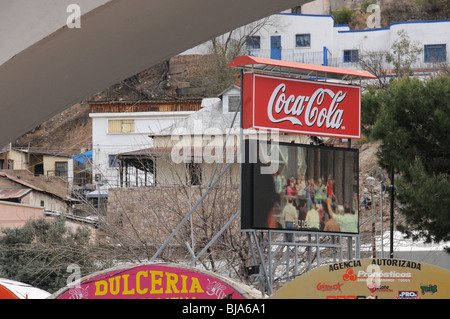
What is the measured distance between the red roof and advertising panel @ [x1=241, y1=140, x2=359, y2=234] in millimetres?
1691

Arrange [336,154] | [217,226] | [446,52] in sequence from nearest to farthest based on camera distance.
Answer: [336,154]
[217,226]
[446,52]

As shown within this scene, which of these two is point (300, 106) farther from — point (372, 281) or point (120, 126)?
point (120, 126)

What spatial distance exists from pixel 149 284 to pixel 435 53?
2258 inches

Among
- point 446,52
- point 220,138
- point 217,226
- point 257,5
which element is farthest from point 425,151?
point 446,52

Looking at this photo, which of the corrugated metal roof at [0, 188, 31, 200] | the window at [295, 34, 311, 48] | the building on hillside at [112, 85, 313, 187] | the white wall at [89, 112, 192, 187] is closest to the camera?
the building on hillside at [112, 85, 313, 187]

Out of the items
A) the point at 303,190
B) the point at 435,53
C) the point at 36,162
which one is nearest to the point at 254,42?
the point at 435,53

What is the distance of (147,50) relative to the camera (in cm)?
271

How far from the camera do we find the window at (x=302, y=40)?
63.9 m

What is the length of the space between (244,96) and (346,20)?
188ft

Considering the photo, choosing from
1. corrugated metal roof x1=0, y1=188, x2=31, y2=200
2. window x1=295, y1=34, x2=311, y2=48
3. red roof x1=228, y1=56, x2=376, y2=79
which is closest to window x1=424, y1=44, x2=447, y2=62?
window x1=295, y1=34, x2=311, y2=48

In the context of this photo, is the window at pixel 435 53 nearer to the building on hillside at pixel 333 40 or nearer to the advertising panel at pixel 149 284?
the building on hillside at pixel 333 40

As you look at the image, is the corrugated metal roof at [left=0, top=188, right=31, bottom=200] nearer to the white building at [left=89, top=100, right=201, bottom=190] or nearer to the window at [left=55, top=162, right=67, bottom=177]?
the white building at [left=89, top=100, right=201, bottom=190]

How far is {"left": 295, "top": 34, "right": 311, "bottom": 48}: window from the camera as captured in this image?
63906mm

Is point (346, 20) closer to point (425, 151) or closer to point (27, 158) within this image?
point (27, 158)
